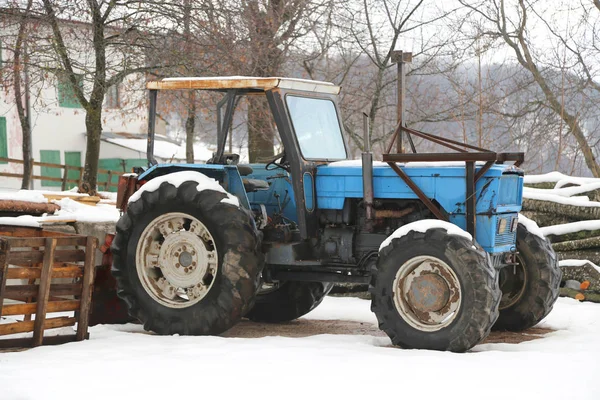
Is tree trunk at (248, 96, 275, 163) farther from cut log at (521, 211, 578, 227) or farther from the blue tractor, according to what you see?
the blue tractor

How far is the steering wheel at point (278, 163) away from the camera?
366 inches

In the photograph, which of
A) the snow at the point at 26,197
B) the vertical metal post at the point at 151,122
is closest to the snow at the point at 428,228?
the vertical metal post at the point at 151,122

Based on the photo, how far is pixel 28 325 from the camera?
8.01 metres

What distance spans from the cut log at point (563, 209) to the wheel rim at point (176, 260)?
16.5 ft

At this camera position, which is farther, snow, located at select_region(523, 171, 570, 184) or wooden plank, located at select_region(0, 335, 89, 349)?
snow, located at select_region(523, 171, 570, 184)

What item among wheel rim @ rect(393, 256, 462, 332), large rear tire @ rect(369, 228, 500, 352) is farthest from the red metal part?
wheel rim @ rect(393, 256, 462, 332)

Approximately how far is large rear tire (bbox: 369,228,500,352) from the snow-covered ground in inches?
8.9

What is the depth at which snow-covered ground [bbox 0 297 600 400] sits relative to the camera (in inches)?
238

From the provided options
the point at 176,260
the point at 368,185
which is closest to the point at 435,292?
the point at 368,185

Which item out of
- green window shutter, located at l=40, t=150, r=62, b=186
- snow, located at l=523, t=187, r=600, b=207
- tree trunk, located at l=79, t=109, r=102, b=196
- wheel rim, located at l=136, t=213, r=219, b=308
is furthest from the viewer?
green window shutter, located at l=40, t=150, r=62, b=186

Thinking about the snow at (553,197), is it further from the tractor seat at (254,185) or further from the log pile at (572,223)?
the tractor seat at (254,185)

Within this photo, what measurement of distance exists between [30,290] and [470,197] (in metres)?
3.85

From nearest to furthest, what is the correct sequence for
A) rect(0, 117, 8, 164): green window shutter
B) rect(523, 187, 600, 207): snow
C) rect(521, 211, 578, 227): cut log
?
1. rect(523, 187, 600, 207): snow
2. rect(521, 211, 578, 227): cut log
3. rect(0, 117, 8, 164): green window shutter

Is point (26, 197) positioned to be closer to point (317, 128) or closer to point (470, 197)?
point (317, 128)
